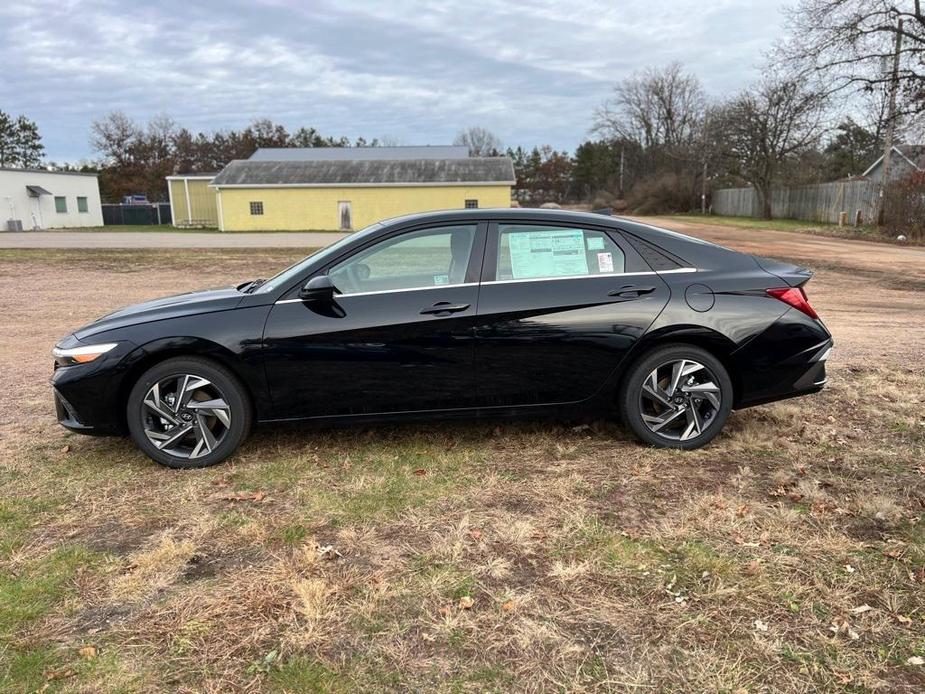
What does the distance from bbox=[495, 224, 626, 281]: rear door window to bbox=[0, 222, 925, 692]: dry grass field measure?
1165mm

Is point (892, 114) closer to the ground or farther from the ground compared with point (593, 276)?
farther from the ground

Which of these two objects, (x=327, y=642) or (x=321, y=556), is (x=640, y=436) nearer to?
(x=321, y=556)

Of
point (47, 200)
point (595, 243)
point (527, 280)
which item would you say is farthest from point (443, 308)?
point (47, 200)

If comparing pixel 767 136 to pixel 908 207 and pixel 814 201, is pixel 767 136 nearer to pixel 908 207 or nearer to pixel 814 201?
pixel 814 201

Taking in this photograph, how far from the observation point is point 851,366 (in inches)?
249

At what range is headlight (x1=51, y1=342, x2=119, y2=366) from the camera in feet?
12.7

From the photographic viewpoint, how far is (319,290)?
3898 millimetres

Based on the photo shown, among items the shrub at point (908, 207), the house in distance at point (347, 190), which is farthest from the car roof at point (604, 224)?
the house in distance at point (347, 190)

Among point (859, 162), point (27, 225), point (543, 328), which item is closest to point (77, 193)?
point (27, 225)

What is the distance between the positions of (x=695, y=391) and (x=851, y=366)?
3095mm

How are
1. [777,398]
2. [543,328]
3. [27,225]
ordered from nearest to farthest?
1. [543,328]
2. [777,398]
3. [27,225]

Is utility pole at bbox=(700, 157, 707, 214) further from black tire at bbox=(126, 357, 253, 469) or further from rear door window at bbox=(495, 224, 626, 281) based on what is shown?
black tire at bbox=(126, 357, 253, 469)

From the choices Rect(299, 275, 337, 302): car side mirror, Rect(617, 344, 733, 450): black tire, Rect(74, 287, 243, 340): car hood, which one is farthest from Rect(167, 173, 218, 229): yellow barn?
Rect(617, 344, 733, 450): black tire

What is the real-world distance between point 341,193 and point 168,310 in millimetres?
38671
